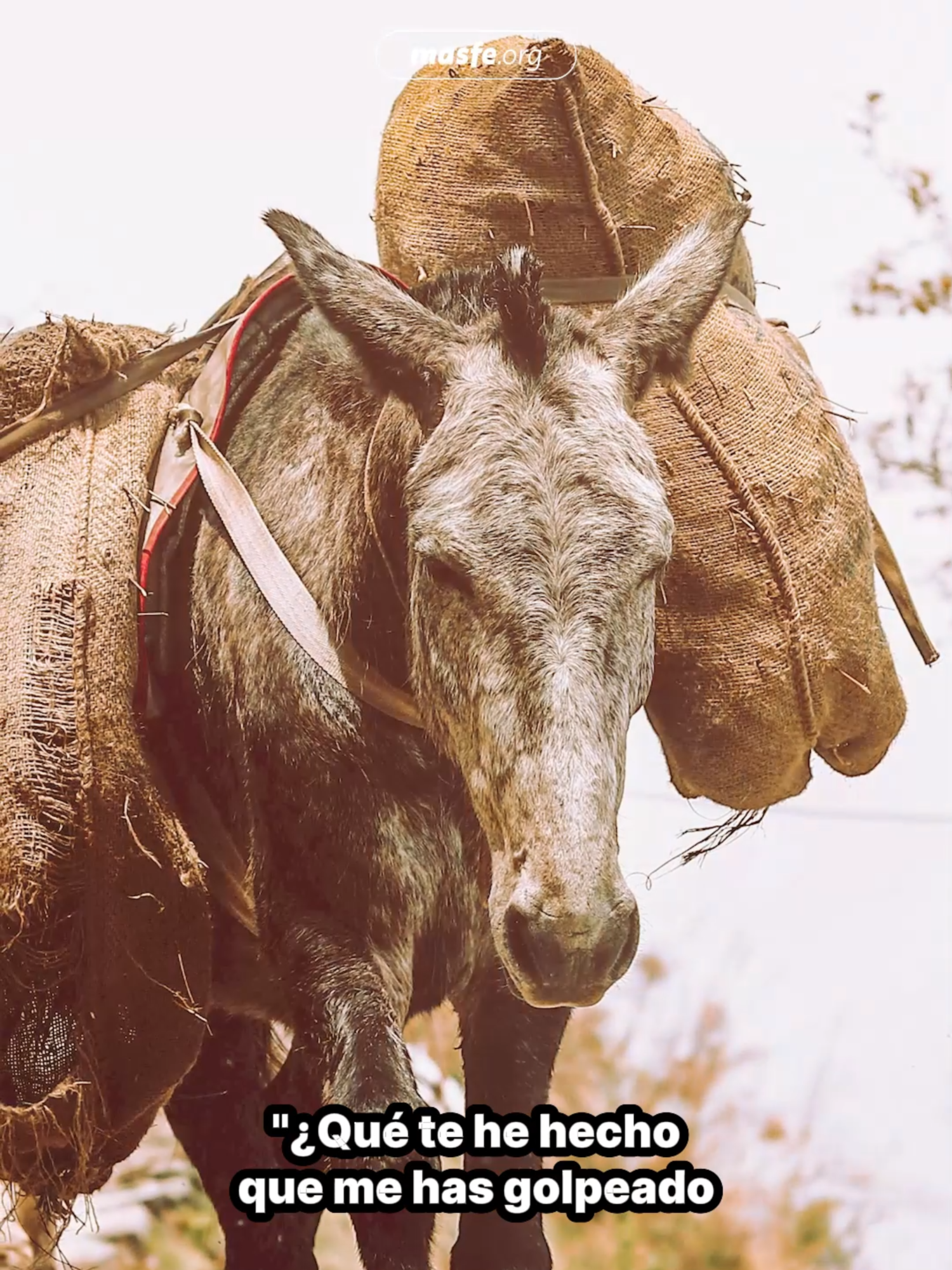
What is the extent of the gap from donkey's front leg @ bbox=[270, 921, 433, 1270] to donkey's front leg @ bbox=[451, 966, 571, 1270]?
5.3 inches

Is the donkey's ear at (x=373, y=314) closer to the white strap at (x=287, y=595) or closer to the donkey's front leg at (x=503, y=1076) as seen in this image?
the white strap at (x=287, y=595)

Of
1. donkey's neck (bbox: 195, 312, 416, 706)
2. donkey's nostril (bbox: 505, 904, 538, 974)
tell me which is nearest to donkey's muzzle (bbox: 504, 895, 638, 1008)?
donkey's nostril (bbox: 505, 904, 538, 974)

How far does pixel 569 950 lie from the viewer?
1444mm

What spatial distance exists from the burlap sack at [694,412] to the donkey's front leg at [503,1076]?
14.3 inches

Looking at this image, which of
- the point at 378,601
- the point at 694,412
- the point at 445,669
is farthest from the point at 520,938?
the point at 694,412

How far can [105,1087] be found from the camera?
1959 millimetres

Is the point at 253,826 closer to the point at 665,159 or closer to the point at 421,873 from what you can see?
the point at 421,873

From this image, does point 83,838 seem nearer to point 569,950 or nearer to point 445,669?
point 445,669

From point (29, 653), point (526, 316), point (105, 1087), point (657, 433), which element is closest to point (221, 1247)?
point (105, 1087)

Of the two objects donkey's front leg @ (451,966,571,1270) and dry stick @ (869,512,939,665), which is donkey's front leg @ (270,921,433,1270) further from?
dry stick @ (869,512,939,665)

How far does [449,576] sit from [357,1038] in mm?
490

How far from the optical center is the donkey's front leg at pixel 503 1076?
6.25 ft

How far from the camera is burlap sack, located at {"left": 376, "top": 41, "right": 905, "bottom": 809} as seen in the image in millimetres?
1930

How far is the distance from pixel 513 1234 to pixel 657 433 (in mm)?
910
